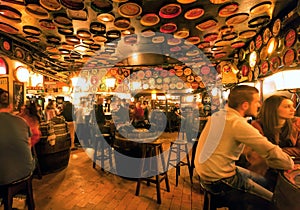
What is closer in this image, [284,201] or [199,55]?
[284,201]

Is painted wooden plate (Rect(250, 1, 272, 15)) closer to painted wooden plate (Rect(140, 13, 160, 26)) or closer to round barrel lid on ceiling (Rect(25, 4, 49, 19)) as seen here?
painted wooden plate (Rect(140, 13, 160, 26))

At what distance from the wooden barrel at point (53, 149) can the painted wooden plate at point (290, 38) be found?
5742 mm

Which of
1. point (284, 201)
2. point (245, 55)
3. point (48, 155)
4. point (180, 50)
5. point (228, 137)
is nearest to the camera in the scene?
point (284, 201)

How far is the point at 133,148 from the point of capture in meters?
4.13

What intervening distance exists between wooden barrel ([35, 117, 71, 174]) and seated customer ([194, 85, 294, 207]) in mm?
4064

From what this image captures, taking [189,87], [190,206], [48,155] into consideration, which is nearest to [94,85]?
[189,87]

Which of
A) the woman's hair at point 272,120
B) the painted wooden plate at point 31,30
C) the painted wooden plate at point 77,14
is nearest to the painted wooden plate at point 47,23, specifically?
the painted wooden plate at point 31,30

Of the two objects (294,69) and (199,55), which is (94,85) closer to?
(199,55)

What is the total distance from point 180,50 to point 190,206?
504cm

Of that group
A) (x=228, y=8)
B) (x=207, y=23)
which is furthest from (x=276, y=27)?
(x=207, y=23)

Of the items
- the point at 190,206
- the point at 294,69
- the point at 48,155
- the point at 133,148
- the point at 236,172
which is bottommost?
the point at 190,206

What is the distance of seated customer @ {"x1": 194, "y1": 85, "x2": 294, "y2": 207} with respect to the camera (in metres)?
1.86

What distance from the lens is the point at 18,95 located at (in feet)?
19.4

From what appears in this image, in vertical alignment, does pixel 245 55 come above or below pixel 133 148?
above
